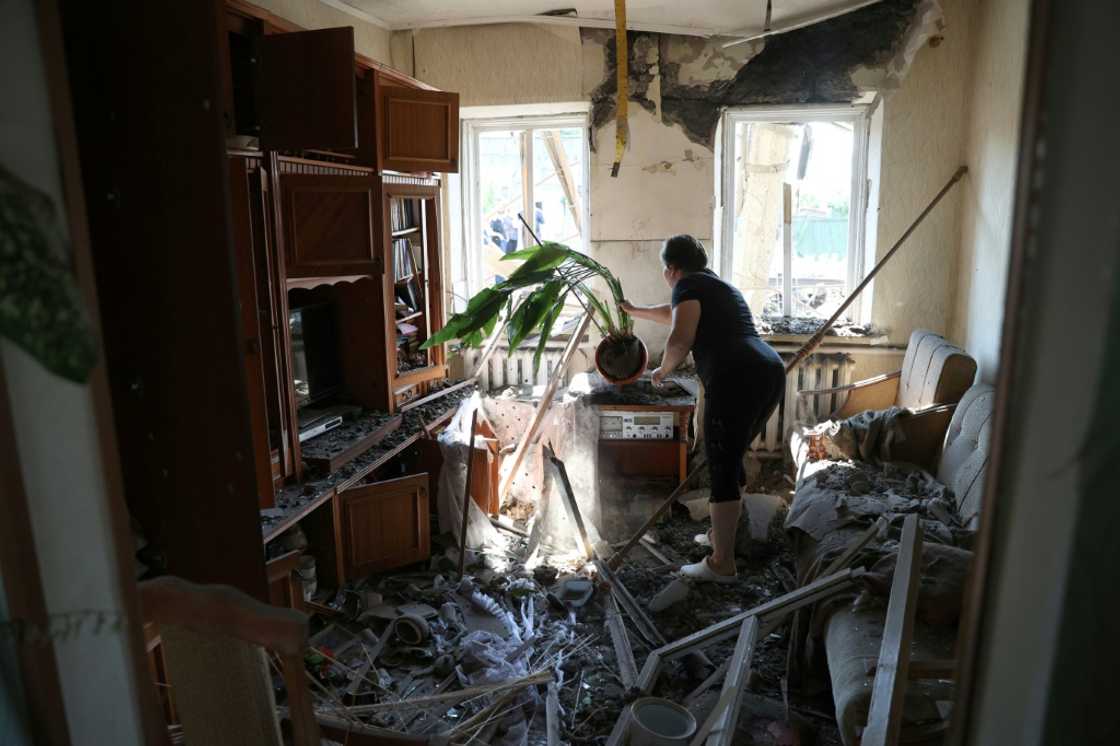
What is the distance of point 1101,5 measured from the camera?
2.10ft

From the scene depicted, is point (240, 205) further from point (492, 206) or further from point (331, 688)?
point (492, 206)

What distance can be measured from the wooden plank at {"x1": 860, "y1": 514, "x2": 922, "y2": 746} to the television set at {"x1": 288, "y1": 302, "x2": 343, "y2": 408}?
223 centimetres

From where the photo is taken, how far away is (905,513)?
2.69 m

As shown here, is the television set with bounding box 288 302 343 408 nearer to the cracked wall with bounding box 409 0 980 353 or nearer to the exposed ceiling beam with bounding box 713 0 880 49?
the cracked wall with bounding box 409 0 980 353

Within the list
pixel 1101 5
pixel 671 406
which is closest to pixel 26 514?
pixel 1101 5

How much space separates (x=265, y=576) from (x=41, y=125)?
721mm

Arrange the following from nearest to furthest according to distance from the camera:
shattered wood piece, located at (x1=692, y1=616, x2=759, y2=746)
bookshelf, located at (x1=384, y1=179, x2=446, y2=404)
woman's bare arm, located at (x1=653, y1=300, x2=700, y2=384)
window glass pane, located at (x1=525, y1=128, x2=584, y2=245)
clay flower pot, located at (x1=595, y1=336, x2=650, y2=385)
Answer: shattered wood piece, located at (x1=692, y1=616, x2=759, y2=746), woman's bare arm, located at (x1=653, y1=300, x2=700, y2=384), bookshelf, located at (x1=384, y1=179, x2=446, y2=404), clay flower pot, located at (x1=595, y1=336, x2=650, y2=385), window glass pane, located at (x1=525, y1=128, x2=584, y2=245)

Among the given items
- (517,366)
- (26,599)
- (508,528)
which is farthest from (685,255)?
(26,599)

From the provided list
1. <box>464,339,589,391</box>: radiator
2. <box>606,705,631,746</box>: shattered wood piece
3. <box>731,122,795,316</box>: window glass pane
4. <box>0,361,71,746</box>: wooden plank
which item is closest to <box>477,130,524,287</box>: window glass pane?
<box>464,339,589,391</box>: radiator

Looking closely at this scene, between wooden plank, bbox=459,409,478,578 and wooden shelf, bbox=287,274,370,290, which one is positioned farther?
wooden plank, bbox=459,409,478,578

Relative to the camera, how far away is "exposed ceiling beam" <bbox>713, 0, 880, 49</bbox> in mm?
3738

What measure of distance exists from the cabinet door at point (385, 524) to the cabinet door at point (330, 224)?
2.80ft

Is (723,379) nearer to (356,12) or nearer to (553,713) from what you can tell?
(553,713)

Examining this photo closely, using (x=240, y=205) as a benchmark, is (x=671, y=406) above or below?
below
